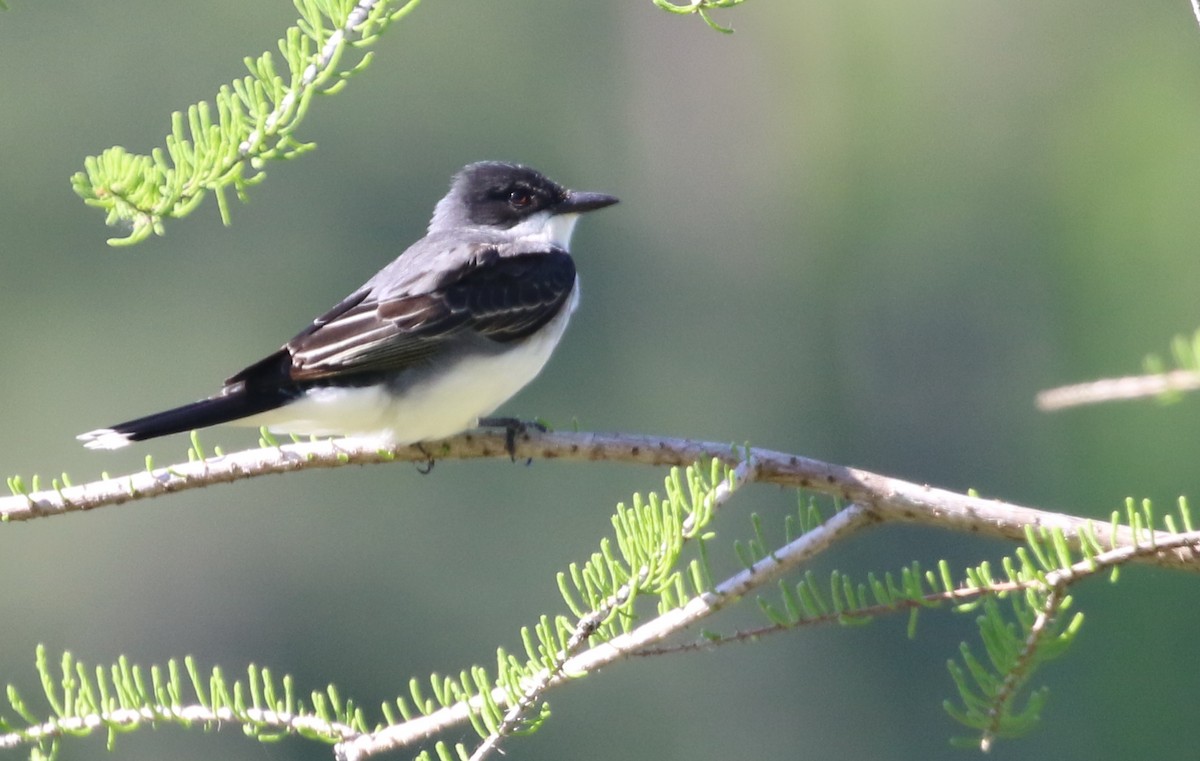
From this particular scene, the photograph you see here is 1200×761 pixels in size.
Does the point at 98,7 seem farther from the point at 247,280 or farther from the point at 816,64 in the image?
the point at 816,64

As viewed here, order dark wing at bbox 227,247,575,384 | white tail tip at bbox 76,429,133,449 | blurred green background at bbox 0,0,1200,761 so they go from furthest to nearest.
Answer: blurred green background at bbox 0,0,1200,761 < dark wing at bbox 227,247,575,384 < white tail tip at bbox 76,429,133,449

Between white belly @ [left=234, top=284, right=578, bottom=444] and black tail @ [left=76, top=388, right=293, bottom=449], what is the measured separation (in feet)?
0.14

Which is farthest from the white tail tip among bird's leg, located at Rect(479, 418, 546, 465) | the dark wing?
bird's leg, located at Rect(479, 418, 546, 465)

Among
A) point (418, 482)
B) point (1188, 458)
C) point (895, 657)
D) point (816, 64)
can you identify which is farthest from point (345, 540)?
point (816, 64)

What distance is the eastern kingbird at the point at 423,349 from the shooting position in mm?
3492

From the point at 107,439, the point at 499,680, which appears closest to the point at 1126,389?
the point at 499,680

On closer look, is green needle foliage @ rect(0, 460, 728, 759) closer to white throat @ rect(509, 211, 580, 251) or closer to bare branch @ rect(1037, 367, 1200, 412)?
bare branch @ rect(1037, 367, 1200, 412)

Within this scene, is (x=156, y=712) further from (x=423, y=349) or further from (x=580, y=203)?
(x=580, y=203)

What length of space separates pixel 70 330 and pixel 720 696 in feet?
33.2

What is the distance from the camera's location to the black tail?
9.54ft

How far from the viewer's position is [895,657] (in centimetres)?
2038

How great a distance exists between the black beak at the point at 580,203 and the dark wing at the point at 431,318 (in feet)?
0.98

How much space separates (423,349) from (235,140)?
217 centimetres

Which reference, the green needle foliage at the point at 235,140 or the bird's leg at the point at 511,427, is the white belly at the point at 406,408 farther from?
the green needle foliage at the point at 235,140
